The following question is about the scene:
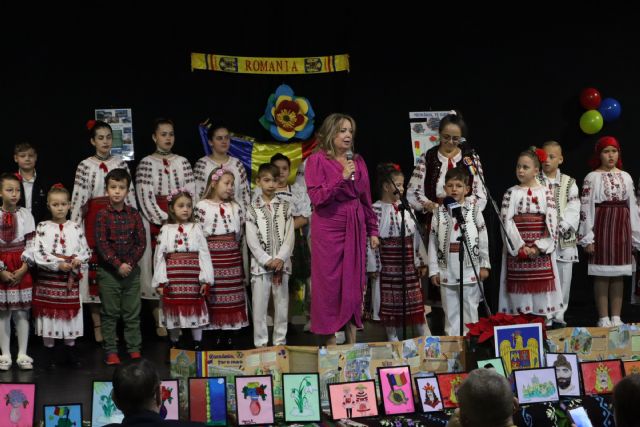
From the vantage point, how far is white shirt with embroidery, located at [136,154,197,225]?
6.56m

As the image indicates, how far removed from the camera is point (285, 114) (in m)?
7.56

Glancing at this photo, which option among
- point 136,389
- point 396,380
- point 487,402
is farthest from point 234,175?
point 487,402

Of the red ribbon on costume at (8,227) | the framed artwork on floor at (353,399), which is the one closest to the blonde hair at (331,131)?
the framed artwork on floor at (353,399)

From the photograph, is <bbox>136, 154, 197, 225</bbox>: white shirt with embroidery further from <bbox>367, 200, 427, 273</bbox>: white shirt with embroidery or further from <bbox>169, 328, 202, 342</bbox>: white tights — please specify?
<bbox>367, 200, 427, 273</bbox>: white shirt with embroidery

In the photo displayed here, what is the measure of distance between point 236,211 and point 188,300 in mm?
682

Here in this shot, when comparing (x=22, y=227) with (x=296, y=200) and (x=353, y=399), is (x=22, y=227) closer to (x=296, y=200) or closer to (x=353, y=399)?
(x=296, y=200)

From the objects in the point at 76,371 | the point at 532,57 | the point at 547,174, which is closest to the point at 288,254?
the point at 76,371

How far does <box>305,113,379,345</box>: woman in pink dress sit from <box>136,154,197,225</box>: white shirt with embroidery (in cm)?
160

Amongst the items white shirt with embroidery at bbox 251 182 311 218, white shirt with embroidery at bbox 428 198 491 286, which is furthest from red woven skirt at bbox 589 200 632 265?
white shirt with embroidery at bbox 251 182 311 218

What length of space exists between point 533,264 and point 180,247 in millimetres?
2309

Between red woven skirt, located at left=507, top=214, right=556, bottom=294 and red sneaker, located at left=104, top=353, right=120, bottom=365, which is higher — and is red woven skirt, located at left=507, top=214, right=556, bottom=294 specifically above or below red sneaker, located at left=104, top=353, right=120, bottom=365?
above

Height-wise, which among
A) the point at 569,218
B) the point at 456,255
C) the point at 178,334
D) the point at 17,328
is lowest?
the point at 178,334

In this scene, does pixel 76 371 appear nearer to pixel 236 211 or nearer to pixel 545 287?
pixel 236 211

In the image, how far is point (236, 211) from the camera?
20.2 ft
